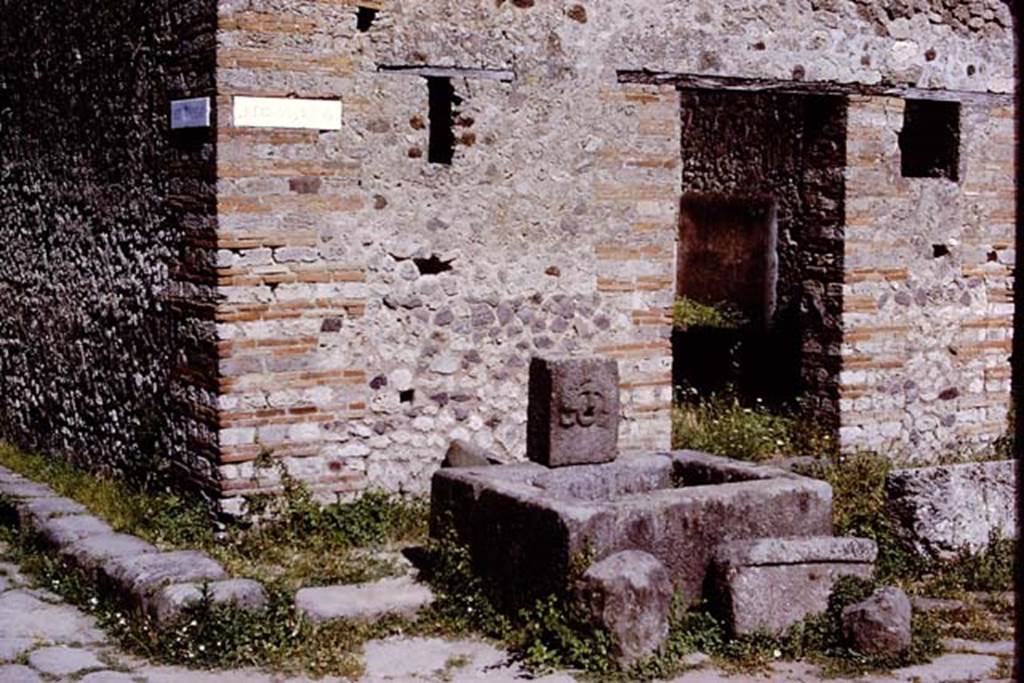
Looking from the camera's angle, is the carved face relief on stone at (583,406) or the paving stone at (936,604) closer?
the paving stone at (936,604)

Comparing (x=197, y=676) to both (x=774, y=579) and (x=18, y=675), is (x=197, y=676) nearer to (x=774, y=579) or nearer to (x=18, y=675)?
(x=18, y=675)

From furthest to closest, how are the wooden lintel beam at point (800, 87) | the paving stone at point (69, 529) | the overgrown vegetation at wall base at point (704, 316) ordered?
the overgrown vegetation at wall base at point (704, 316) → the wooden lintel beam at point (800, 87) → the paving stone at point (69, 529)

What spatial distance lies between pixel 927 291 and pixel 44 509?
21.2 feet

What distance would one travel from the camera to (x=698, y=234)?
16.2 metres

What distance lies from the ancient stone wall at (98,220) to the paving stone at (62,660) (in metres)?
1.90

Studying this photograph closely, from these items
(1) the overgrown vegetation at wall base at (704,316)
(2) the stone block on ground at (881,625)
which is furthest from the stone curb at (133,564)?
A: (1) the overgrown vegetation at wall base at (704,316)

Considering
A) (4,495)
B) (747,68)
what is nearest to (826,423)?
(747,68)

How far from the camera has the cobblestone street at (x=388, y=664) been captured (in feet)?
21.9

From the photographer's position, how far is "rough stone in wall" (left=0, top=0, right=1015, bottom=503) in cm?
866

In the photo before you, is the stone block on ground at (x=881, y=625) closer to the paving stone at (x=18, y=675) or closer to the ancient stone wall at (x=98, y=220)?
the paving stone at (x=18, y=675)

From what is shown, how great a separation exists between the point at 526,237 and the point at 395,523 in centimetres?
201

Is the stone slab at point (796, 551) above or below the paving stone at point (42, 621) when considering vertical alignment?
above

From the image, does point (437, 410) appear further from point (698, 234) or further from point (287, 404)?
point (698, 234)

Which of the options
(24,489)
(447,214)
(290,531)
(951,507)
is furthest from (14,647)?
(951,507)
